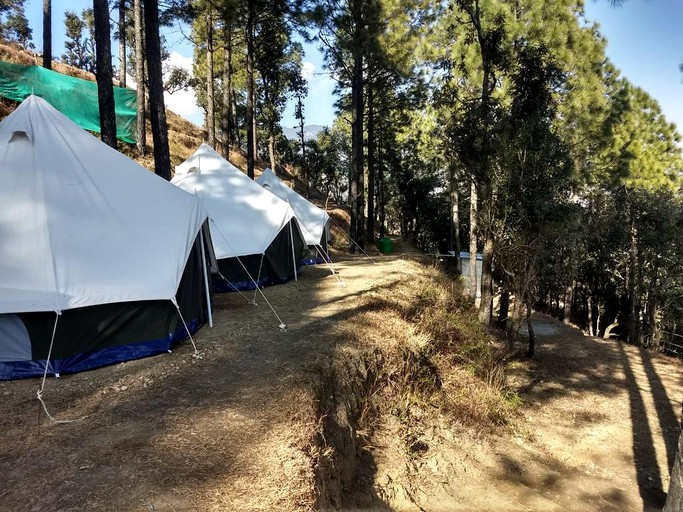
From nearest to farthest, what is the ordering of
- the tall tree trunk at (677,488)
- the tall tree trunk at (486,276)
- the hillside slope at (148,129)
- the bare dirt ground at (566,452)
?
1. the tall tree trunk at (677,488)
2. the bare dirt ground at (566,452)
3. the tall tree trunk at (486,276)
4. the hillside slope at (148,129)

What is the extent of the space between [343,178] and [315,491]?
4317 cm

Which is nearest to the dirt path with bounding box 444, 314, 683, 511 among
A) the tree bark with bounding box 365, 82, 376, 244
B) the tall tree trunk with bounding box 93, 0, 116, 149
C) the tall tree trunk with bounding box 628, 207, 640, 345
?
the tall tree trunk with bounding box 628, 207, 640, 345

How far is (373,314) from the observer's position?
8.45m

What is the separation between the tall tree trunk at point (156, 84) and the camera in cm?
946

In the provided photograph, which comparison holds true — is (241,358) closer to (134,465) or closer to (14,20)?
(134,465)

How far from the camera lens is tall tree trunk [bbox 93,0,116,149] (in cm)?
818

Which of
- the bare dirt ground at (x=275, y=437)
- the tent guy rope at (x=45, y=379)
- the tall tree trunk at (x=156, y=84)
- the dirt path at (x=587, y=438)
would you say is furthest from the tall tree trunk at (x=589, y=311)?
A: the tent guy rope at (x=45, y=379)

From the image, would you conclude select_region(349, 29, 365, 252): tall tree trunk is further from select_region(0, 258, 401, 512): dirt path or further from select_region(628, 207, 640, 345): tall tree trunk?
select_region(0, 258, 401, 512): dirt path

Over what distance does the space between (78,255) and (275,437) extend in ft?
11.5

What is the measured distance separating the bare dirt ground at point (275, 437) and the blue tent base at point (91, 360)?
147 millimetres

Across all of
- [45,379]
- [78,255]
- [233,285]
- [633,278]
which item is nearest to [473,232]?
[233,285]

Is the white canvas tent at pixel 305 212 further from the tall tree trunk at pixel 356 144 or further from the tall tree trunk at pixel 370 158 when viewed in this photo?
the tall tree trunk at pixel 370 158

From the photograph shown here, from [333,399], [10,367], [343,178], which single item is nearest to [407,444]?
[333,399]

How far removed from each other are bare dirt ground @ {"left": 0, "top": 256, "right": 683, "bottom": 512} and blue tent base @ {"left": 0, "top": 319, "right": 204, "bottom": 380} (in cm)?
15
